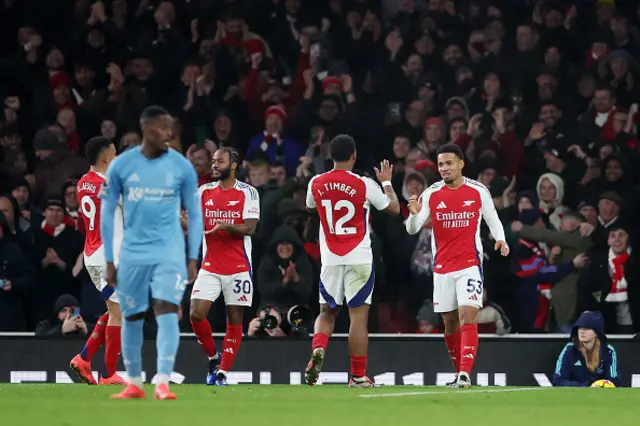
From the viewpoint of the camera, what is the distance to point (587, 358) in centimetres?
1501

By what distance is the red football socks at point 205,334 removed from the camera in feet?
46.7

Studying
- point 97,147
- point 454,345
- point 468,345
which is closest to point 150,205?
point 97,147

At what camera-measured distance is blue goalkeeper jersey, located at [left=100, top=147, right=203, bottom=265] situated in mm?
10211

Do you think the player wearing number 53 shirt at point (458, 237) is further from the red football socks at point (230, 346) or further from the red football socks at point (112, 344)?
the red football socks at point (112, 344)

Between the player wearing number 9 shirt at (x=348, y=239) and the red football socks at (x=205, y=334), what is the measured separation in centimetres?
135

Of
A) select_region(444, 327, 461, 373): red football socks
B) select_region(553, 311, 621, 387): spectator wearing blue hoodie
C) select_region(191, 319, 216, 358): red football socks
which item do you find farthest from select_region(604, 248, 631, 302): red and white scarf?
select_region(191, 319, 216, 358): red football socks

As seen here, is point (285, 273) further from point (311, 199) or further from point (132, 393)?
point (132, 393)

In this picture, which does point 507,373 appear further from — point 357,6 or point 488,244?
point 357,6

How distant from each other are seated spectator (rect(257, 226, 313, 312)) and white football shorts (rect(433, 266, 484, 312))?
2.94 m

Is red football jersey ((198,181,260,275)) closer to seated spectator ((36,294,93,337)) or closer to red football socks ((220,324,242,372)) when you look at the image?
red football socks ((220,324,242,372))

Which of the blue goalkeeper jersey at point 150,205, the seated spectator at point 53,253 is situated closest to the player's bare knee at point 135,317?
the blue goalkeeper jersey at point 150,205

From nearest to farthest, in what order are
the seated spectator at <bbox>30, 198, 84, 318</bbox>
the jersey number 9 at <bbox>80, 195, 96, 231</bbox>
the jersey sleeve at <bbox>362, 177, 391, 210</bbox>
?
the jersey sleeve at <bbox>362, 177, 391, 210</bbox> < the jersey number 9 at <bbox>80, 195, 96, 231</bbox> < the seated spectator at <bbox>30, 198, 84, 318</bbox>

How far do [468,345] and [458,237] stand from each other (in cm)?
107

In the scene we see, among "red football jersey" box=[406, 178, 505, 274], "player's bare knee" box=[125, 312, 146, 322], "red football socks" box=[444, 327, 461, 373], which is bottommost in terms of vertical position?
"red football socks" box=[444, 327, 461, 373]
